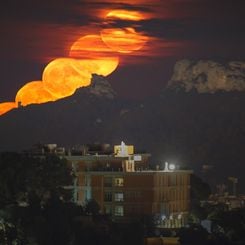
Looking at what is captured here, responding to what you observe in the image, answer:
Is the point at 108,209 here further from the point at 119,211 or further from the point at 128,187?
the point at 128,187

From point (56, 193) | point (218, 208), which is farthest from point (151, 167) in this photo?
point (56, 193)

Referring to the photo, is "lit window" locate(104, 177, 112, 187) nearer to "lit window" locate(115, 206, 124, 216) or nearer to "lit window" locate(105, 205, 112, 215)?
"lit window" locate(105, 205, 112, 215)

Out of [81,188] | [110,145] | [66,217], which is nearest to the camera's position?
[66,217]

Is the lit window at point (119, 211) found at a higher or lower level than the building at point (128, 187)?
lower

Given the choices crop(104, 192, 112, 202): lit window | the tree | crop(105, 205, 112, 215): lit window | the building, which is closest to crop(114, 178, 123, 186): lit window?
the building

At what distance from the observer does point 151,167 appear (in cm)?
7931

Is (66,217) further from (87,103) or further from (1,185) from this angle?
(87,103)

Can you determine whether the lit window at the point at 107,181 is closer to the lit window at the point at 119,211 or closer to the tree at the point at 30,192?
the lit window at the point at 119,211

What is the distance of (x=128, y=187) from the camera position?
7606 centimetres

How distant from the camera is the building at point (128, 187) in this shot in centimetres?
7524

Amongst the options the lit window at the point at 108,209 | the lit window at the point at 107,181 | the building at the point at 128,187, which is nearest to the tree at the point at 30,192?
the lit window at the point at 108,209

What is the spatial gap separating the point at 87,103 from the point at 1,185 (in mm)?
21954

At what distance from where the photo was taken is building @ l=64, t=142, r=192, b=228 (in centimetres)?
7524

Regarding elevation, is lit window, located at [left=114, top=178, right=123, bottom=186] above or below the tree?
above
